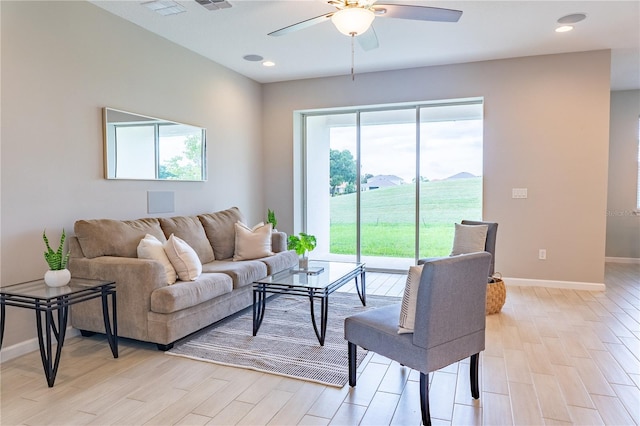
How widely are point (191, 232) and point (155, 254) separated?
905mm

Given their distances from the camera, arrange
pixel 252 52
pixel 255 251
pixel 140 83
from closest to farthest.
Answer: pixel 140 83
pixel 255 251
pixel 252 52

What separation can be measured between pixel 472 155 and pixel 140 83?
419 cm

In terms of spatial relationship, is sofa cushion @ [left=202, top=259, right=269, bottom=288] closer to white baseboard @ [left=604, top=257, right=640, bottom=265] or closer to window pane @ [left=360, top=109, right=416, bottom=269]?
window pane @ [left=360, top=109, right=416, bottom=269]

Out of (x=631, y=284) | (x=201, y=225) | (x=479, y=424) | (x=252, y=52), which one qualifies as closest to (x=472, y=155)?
(x=631, y=284)

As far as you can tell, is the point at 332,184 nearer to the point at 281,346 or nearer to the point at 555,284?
the point at 555,284

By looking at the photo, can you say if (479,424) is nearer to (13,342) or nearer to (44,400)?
(44,400)

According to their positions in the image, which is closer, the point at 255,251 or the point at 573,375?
the point at 573,375

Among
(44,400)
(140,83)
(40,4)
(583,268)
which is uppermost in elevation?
(40,4)

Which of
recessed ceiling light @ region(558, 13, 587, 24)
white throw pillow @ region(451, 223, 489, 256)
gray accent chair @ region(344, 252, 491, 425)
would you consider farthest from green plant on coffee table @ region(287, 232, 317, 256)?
recessed ceiling light @ region(558, 13, 587, 24)

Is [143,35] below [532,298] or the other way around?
the other way around

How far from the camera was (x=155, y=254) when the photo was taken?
10.8ft

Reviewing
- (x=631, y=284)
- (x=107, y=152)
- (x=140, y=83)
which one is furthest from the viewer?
(x=631, y=284)

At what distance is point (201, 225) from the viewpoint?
14.6 feet

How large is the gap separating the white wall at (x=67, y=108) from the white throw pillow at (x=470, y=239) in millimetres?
3080
